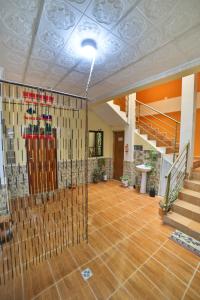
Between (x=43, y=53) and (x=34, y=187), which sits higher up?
(x=43, y=53)

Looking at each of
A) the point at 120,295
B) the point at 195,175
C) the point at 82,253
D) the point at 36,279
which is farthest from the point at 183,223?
the point at 36,279

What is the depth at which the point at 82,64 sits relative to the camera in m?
2.01

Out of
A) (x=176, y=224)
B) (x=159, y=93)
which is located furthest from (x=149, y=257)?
(x=159, y=93)

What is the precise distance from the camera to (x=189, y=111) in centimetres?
310

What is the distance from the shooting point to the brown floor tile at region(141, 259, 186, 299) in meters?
1.50

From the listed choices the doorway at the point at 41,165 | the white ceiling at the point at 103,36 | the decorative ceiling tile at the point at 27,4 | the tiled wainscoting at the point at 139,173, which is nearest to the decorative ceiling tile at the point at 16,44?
A: the white ceiling at the point at 103,36

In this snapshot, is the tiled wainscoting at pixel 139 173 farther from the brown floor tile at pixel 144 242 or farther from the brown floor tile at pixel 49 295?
the brown floor tile at pixel 49 295

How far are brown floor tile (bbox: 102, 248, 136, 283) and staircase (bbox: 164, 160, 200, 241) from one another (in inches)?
50.3

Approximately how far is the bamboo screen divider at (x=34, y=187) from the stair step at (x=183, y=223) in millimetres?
1662

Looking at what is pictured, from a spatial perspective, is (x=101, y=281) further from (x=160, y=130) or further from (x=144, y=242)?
(x=160, y=130)

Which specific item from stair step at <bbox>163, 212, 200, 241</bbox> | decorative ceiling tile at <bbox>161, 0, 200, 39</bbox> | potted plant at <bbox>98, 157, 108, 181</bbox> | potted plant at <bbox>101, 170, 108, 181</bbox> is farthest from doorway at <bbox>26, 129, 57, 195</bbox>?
decorative ceiling tile at <bbox>161, 0, 200, 39</bbox>

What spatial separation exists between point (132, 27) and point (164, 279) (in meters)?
2.79

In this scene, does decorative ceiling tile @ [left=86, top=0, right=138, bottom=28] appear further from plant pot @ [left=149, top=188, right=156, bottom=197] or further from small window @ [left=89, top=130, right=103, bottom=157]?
small window @ [left=89, top=130, right=103, bottom=157]

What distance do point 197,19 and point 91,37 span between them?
1.00 meters
